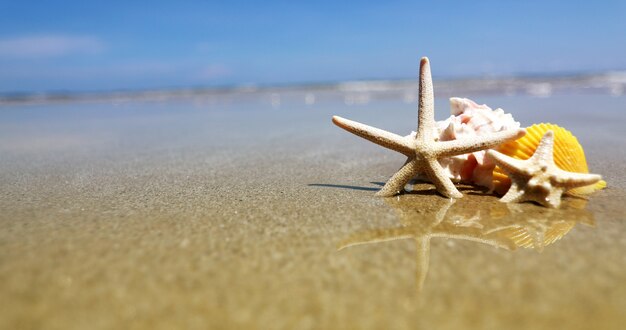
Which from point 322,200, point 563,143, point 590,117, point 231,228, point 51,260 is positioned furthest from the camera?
point 590,117

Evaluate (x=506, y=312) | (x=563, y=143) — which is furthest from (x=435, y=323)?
(x=563, y=143)

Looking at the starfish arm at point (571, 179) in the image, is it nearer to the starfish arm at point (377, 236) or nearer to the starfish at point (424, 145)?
the starfish at point (424, 145)

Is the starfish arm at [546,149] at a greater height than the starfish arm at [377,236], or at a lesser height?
greater

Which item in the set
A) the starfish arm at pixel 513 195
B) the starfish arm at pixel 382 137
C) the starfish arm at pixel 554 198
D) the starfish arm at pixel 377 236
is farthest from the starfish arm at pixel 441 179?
the starfish arm at pixel 377 236

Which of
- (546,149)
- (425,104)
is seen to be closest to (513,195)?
(546,149)

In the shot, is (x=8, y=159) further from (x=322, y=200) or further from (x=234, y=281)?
(x=234, y=281)

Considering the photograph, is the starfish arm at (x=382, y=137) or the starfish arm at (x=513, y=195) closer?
the starfish arm at (x=513, y=195)
